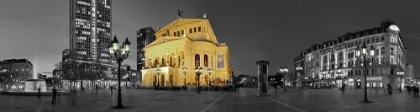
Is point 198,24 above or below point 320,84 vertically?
above

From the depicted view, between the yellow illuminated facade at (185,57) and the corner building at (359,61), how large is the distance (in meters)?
37.3

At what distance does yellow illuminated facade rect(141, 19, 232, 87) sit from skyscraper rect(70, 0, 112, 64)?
301 feet

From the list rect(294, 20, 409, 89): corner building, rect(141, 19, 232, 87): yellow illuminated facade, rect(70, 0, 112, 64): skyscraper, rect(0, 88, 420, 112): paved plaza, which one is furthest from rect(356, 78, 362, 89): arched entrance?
rect(70, 0, 112, 64): skyscraper

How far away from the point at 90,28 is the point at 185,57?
11815cm

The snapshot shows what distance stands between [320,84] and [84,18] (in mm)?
138459

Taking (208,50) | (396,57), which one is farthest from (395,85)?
(208,50)

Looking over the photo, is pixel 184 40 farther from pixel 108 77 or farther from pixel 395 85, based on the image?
pixel 108 77

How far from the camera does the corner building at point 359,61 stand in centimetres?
8288

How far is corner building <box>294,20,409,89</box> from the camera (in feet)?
272

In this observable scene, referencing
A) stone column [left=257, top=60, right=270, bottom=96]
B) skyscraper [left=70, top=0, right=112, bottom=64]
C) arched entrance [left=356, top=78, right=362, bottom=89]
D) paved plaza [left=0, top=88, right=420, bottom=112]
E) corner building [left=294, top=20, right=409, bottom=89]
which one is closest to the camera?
paved plaza [left=0, top=88, right=420, bottom=112]

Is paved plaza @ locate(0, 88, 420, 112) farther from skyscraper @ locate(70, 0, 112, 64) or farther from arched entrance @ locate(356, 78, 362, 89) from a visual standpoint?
skyscraper @ locate(70, 0, 112, 64)

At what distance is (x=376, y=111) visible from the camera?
52.4 ft

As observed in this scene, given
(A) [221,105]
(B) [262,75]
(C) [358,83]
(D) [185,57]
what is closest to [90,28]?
(D) [185,57]

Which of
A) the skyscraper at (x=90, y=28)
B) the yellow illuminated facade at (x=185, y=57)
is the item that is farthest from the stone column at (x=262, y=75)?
the skyscraper at (x=90, y=28)
